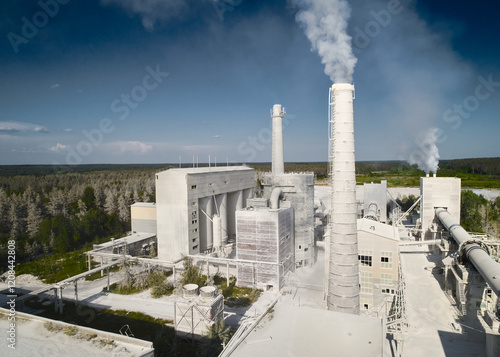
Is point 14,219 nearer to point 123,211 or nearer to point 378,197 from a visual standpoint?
point 123,211

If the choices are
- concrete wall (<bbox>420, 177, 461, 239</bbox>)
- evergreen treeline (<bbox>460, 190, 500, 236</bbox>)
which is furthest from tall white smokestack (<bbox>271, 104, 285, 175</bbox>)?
evergreen treeline (<bbox>460, 190, 500, 236</bbox>)

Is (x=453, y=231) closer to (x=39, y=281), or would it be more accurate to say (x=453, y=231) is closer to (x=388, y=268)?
(x=388, y=268)

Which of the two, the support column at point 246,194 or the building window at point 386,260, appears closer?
the building window at point 386,260

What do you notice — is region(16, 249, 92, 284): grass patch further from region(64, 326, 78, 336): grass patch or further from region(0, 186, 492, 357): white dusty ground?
region(64, 326, 78, 336): grass patch

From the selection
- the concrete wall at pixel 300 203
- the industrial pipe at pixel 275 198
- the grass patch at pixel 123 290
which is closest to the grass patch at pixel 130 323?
the grass patch at pixel 123 290

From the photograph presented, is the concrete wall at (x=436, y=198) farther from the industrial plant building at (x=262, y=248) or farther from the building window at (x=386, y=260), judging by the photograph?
the industrial plant building at (x=262, y=248)

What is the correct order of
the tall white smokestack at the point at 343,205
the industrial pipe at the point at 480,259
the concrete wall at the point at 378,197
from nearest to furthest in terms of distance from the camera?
1. the industrial pipe at the point at 480,259
2. the tall white smokestack at the point at 343,205
3. the concrete wall at the point at 378,197
